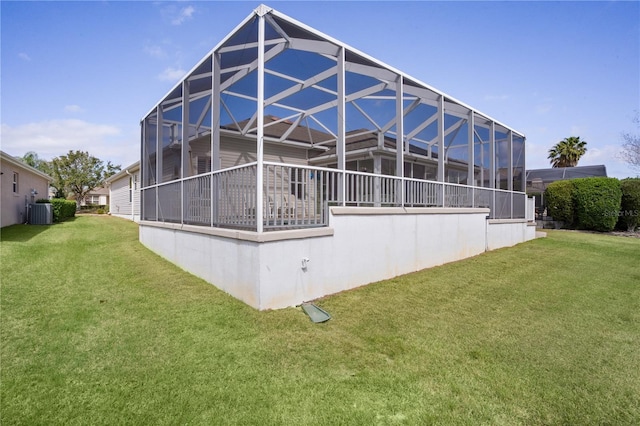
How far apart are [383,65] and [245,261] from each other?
16.1ft

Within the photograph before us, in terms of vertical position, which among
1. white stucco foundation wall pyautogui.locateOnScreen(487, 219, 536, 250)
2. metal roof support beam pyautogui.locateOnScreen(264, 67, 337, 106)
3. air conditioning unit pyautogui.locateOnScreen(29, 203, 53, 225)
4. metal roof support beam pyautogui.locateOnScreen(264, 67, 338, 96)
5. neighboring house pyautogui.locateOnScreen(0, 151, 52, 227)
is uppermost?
metal roof support beam pyautogui.locateOnScreen(264, 67, 338, 96)

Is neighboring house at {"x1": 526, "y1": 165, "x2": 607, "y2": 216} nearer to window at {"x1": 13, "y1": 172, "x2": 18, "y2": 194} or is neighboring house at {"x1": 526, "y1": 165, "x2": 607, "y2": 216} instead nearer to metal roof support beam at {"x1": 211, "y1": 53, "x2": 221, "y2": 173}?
metal roof support beam at {"x1": 211, "y1": 53, "x2": 221, "y2": 173}

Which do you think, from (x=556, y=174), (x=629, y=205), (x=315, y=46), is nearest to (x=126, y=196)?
(x=315, y=46)

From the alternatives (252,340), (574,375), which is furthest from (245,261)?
(574,375)

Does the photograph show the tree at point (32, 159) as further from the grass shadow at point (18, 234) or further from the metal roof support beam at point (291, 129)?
the metal roof support beam at point (291, 129)

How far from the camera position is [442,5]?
803 centimetres

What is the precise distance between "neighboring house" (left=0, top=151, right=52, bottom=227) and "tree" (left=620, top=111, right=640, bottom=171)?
102 feet

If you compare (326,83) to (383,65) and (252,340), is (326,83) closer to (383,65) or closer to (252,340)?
(383,65)

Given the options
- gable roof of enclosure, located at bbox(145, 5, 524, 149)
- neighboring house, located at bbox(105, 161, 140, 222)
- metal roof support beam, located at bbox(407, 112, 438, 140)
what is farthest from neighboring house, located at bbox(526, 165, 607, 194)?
neighboring house, located at bbox(105, 161, 140, 222)

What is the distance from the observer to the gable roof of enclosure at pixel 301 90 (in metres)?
5.44

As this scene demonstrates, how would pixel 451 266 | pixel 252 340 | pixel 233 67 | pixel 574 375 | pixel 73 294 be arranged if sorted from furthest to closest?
pixel 451 266, pixel 233 67, pixel 73 294, pixel 252 340, pixel 574 375

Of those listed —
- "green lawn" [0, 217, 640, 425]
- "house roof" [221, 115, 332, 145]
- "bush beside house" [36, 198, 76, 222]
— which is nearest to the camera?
"green lawn" [0, 217, 640, 425]

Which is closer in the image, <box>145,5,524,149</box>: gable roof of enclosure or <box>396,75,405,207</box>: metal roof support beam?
<box>145,5,524,149</box>: gable roof of enclosure

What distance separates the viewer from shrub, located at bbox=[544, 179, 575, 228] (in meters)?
15.2
